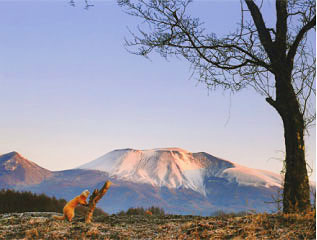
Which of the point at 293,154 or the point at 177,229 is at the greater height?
the point at 293,154

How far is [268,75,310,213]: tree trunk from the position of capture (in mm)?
8484

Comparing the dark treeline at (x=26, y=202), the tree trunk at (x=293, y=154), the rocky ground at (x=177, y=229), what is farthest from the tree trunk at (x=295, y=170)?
the dark treeline at (x=26, y=202)

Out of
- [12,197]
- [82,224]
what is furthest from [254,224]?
[12,197]

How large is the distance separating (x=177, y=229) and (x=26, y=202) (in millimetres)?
8414

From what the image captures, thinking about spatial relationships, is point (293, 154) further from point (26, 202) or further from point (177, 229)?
point (26, 202)

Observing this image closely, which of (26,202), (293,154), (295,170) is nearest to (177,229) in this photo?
(295,170)

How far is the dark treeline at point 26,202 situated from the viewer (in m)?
13.9

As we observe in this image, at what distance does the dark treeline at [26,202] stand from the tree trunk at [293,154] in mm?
8588

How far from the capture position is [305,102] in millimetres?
9172

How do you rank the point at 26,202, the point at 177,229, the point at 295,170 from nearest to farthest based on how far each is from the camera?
1. the point at 177,229
2. the point at 295,170
3. the point at 26,202

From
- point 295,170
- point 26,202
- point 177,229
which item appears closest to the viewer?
point 177,229

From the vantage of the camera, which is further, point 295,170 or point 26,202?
point 26,202

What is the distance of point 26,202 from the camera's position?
14344 millimetres

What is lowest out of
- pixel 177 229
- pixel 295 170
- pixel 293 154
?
pixel 177 229
